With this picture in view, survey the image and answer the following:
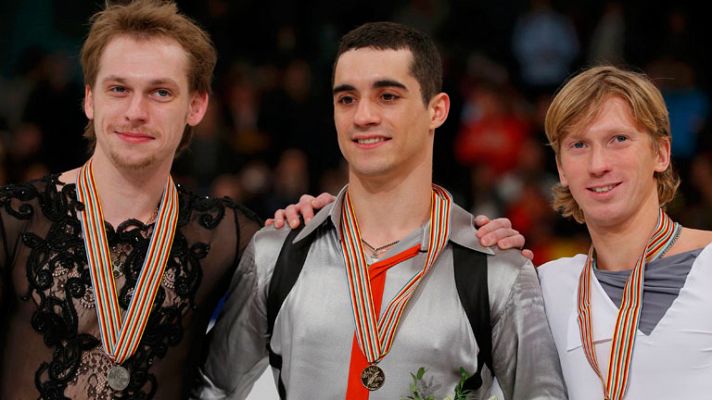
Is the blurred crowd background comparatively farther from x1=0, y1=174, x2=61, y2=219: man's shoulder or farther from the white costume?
x1=0, y1=174, x2=61, y2=219: man's shoulder

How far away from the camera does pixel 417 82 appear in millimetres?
4910

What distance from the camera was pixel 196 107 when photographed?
527cm

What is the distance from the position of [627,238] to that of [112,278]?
7.00 feet

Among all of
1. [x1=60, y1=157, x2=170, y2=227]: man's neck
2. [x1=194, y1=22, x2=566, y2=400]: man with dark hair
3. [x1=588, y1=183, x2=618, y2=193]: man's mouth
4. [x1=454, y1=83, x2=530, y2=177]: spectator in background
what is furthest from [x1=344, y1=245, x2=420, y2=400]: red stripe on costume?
[x1=454, y1=83, x2=530, y2=177]: spectator in background

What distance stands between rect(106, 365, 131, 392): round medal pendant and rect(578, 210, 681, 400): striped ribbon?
185 cm

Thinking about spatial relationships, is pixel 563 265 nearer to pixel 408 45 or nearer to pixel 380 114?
pixel 380 114

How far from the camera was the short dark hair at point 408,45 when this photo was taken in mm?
4914

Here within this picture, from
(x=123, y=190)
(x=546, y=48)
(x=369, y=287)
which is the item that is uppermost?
(x=546, y=48)

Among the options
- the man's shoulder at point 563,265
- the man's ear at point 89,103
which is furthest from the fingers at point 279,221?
the man's shoulder at point 563,265

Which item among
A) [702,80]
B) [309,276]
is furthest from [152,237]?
[702,80]

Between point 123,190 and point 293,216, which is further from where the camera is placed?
point 293,216

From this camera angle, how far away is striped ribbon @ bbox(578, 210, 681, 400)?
179 inches

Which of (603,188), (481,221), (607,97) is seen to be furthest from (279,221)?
(607,97)

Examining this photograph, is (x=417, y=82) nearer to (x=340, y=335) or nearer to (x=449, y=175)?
(x=340, y=335)
